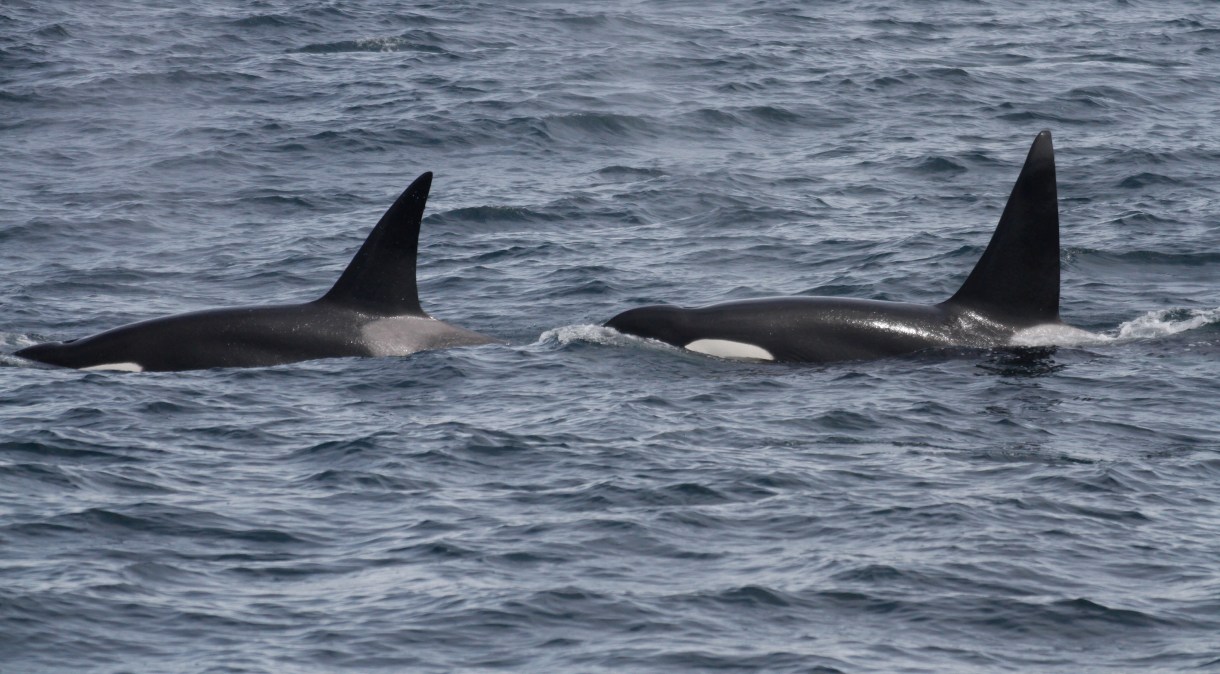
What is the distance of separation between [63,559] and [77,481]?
1525mm

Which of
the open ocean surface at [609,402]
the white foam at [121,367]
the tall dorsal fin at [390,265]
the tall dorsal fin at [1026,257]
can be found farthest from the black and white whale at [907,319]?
the white foam at [121,367]

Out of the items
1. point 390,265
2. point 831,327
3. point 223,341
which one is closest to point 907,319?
point 831,327

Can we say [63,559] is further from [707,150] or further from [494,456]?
[707,150]

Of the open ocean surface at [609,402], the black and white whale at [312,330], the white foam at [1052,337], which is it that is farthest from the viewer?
the white foam at [1052,337]

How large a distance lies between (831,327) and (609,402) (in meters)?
2.41

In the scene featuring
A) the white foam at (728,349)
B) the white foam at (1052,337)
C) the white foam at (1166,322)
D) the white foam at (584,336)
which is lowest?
the white foam at (584,336)

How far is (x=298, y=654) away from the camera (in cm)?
863

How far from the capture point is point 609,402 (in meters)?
13.5

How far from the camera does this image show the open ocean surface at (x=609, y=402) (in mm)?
9117

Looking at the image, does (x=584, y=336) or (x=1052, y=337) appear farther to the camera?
(x=584, y=336)

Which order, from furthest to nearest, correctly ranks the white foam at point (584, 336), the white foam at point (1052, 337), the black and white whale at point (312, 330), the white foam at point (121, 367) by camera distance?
the white foam at point (584, 336) → the white foam at point (1052, 337) → the black and white whale at point (312, 330) → the white foam at point (121, 367)

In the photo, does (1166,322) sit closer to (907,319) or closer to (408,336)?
(907,319)

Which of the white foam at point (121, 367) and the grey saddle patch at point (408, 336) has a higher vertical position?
the grey saddle patch at point (408, 336)

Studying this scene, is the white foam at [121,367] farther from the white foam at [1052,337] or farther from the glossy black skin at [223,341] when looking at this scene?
the white foam at [1052,337]
